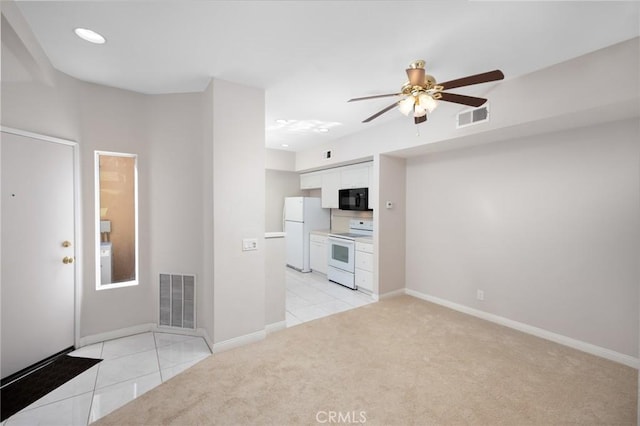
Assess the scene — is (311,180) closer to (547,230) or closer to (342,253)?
(342,253)

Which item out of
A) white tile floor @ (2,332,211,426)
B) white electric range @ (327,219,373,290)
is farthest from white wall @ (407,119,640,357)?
white tile floor @ (2,332,211,426)

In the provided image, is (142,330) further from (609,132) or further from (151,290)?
(609,132)

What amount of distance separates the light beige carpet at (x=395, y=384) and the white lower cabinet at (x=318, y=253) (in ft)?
7.69

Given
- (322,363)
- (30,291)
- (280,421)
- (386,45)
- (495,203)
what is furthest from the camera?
(495,203)

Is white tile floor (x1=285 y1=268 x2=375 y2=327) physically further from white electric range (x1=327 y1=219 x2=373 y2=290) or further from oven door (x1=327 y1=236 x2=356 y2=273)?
oven door (x1=327 y1=236 x2=356 y2=273)

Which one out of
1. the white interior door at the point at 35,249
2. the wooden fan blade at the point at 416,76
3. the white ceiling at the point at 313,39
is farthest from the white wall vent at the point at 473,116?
the white interior door at the point at 35,249

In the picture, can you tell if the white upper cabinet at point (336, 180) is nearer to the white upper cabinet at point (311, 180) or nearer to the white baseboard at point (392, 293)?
the white upper cabinet at point (311, 180)

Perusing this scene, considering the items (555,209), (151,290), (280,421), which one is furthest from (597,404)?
(151,290)

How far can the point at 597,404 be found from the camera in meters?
1.99

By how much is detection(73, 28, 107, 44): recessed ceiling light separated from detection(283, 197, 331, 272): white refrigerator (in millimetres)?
4038

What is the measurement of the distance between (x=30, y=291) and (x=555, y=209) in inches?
202

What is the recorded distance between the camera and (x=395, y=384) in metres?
2.22

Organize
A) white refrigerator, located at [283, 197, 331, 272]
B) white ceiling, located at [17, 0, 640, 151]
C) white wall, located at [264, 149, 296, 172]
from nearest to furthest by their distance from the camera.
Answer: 1. white ceiling, located at [17, 0, 640, 151]
2. white refrigerator, located at [283, 197, 331, 272]
3. white wall, located at [264, 149, 296, 172]

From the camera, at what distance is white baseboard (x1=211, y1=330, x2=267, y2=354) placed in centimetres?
266
